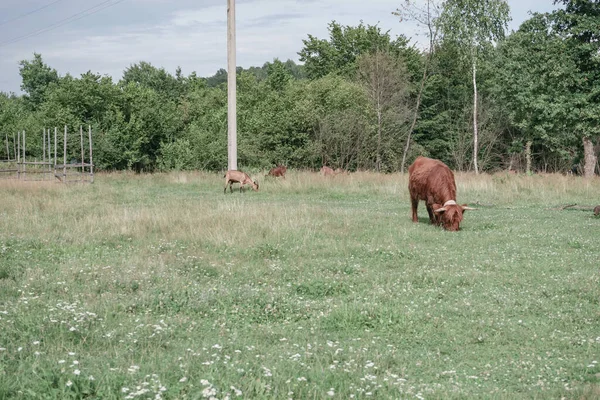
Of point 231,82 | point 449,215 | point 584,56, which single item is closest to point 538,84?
point 584,56

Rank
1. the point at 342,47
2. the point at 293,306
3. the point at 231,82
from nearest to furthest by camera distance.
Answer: the point at 293,306
the point at 231,82
the point at 342,47

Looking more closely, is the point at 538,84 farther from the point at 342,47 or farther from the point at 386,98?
the point at 342,47

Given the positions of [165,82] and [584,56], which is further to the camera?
[165,82]

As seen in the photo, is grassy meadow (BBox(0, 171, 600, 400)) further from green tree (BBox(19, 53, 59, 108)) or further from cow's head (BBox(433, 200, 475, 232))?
green tree (BBox(19, 53, 59, 108))

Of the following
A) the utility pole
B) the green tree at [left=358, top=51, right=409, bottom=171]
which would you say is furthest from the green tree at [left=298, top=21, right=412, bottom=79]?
the utility pole

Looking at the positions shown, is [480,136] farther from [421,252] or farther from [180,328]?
[180,328]

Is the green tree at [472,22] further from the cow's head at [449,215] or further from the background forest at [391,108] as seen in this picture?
the cow's head at [449,215]

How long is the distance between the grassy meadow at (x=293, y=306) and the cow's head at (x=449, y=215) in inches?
16.6

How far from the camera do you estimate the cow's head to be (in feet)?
51.6

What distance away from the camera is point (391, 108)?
48344mm

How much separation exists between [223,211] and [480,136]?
40.9 metres

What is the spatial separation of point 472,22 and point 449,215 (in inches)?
1155

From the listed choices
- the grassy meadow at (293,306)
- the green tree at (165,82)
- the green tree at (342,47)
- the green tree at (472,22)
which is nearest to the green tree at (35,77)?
the green tree at (165,82)

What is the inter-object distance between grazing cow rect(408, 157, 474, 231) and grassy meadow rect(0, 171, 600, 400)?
0.54m
